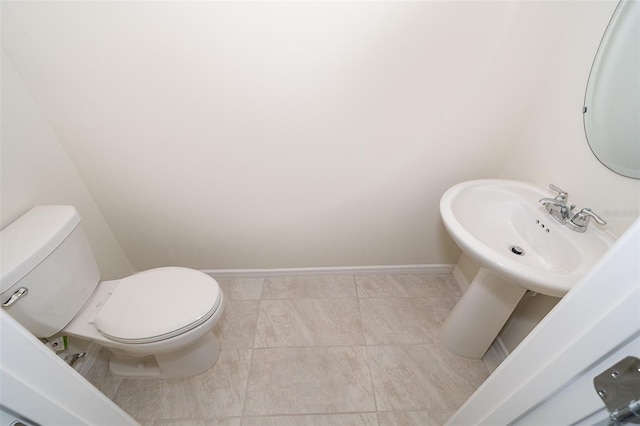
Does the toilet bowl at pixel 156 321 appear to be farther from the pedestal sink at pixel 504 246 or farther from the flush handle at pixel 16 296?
the pedestal sink at pixel 504 246

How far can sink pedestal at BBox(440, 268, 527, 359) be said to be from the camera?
108 cm

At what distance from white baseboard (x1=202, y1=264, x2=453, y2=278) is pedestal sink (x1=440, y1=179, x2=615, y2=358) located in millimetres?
442

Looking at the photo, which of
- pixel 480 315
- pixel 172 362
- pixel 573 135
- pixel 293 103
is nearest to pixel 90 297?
pixel 172 362

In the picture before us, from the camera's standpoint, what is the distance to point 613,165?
2.73 feet

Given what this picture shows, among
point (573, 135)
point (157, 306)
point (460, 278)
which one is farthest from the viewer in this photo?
point (460, 278)

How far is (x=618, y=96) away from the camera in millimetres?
826

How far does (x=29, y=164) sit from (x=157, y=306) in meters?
0.73

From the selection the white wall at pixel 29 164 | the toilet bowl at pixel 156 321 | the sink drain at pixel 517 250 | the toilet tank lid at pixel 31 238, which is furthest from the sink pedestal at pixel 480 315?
the white wall at pixel 29 164

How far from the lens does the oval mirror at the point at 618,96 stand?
78cm

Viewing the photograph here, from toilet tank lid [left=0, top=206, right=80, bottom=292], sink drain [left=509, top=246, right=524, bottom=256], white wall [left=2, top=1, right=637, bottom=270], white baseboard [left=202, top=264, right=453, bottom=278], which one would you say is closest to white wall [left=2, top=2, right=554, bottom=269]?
white wall [left=2, top=1, right=637, bottom=270]

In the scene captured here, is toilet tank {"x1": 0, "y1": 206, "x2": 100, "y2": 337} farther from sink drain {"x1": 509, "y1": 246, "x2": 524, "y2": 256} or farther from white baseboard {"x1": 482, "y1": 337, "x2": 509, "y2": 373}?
white baseboard {"x1": 482, "y1": 337, "x2": 509, "y2": 373}

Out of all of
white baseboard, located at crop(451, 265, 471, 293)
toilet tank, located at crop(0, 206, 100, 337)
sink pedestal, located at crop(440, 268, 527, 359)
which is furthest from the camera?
white baseboard, located at crop(451, 265, 471, 293)

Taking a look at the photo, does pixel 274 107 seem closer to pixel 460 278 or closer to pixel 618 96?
pixel 618 96

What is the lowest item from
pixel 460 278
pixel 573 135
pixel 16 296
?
pixel 460 278
